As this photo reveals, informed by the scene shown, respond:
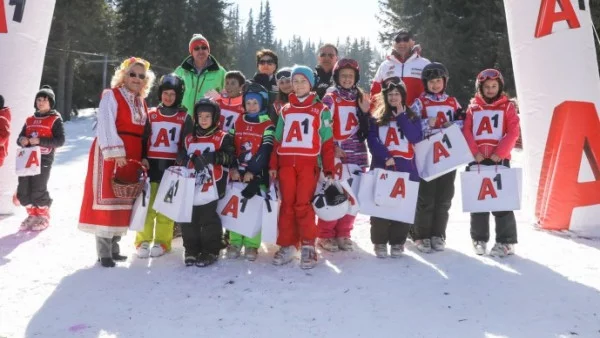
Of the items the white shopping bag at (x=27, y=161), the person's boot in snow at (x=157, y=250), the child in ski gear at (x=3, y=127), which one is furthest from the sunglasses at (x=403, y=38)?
the child in ski gear at (x=3, y=127)

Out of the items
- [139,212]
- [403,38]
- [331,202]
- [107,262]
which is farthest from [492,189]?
[107,262]

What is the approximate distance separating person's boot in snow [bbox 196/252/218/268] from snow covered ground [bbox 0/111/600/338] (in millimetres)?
74

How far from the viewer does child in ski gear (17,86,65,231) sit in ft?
18.1

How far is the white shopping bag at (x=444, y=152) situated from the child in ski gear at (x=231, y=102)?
1935 mm

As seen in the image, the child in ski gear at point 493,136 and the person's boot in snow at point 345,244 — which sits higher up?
the child in ski gear at point 493,136

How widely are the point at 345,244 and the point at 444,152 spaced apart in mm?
1389

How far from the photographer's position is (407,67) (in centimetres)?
549

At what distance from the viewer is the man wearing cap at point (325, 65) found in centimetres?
542

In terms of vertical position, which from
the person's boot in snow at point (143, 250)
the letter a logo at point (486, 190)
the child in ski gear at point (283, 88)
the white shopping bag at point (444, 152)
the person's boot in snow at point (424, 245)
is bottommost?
the person's boot in snow at point (143, 250)

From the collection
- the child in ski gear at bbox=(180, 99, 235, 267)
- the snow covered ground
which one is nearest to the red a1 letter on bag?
the snow covered ground

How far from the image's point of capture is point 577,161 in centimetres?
548

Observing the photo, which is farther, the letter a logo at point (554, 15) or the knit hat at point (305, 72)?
the letter a logo at point (554, 15)

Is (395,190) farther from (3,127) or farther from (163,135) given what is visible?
(3,127)

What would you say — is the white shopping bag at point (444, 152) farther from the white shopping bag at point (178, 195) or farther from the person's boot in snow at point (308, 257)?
the white shopping bag at point (178, 195)
